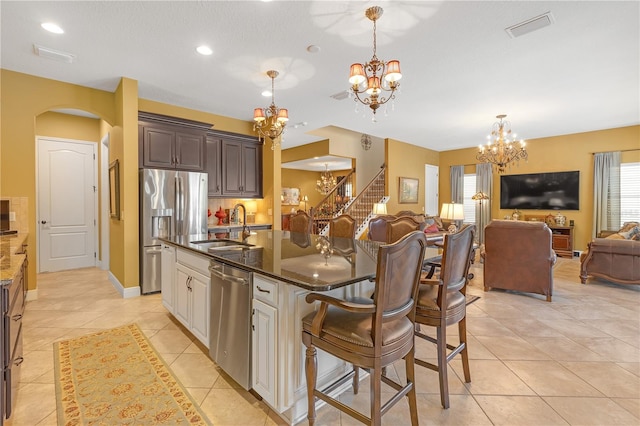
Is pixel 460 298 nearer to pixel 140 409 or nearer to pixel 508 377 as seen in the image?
pixel 508 377

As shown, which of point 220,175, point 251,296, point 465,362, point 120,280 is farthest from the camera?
point 220,175

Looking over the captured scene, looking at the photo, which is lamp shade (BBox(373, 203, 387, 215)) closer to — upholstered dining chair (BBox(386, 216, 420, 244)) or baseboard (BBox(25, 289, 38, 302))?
upholstered dining chair (BBox(386, 216, 420, 244))

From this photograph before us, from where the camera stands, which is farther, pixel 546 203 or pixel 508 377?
pixel 546 203

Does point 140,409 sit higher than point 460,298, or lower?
lower

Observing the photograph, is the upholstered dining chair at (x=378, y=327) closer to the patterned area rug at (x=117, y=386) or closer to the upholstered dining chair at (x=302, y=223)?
the patterned area rug at (x=117, y=386)

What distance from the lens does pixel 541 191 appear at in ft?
26.3

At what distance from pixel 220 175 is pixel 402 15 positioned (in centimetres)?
399

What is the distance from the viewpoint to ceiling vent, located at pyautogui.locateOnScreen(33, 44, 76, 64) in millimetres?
3301

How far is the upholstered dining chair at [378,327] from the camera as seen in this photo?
143cm

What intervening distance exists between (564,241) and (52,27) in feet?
32.7

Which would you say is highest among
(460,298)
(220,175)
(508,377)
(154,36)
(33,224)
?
(154,36)

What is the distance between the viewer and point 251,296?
1.93m

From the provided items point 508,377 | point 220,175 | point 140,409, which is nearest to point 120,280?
point 220,175

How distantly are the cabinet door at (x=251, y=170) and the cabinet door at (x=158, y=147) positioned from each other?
1.39m
